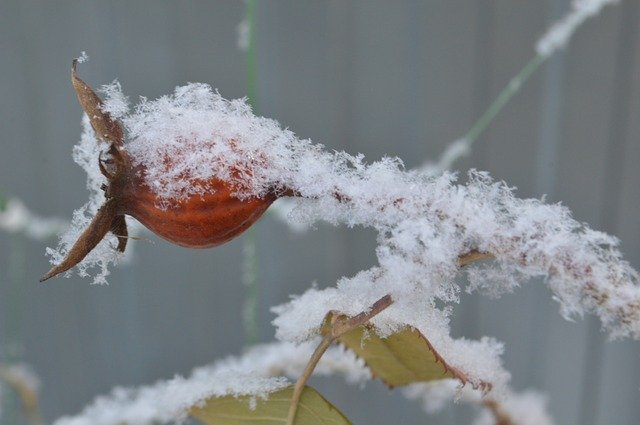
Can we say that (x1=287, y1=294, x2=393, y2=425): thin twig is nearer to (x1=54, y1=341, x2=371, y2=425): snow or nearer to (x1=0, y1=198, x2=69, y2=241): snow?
(x1=54, y1=341, x2=371, y2=425): snow

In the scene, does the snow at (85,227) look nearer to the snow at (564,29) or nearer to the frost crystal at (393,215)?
the frost crystal at (393,215)

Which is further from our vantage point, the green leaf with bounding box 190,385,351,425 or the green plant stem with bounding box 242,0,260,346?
the green plant stem with bounding box 242,0,260,346

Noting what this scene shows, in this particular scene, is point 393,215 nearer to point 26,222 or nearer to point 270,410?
point 270,410

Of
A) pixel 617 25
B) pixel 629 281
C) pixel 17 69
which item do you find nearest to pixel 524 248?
pixel 629 281

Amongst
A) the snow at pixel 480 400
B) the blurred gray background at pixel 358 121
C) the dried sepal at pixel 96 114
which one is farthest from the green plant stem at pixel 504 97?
the dried sepal at pixel 96 114

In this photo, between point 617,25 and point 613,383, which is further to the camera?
point 613,383

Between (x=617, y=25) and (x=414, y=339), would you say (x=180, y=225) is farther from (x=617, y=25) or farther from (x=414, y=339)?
(x=617, y=25)

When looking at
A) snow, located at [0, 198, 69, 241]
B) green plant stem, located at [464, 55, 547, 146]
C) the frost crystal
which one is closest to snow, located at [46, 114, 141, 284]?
the frost crystal
